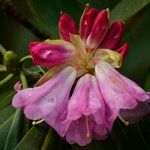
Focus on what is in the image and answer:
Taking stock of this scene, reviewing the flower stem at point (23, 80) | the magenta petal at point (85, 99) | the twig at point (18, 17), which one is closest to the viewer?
the magenta petal at point (85, 99)

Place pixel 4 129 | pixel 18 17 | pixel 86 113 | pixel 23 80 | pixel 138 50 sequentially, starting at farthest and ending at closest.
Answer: pixel 138 50
pixel 18 17
pixel 4 129
pixel 23 80
pixel 86 113

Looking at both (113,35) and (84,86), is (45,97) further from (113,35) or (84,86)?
(113,35)

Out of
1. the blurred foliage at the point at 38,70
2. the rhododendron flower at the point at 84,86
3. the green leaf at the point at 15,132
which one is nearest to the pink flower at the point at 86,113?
the rhododendron flower at the point at 84,86

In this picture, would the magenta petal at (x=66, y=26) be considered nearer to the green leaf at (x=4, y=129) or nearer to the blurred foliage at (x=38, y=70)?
the blurred foliage at (x=38, y=70)

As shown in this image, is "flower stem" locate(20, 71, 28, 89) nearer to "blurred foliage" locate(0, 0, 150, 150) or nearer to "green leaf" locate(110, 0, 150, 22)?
"blurred foliage" locate(0, 0, 150, 150)

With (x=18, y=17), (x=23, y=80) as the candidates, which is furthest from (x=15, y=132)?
(x=18, y=17)

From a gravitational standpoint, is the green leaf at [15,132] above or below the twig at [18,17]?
below

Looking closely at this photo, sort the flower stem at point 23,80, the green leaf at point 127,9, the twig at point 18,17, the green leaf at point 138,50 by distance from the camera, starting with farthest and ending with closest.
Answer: the green leaf at point 138,50
the twig at point 18,17
the green leaf at point 127,9
the flower stem at point 23,80

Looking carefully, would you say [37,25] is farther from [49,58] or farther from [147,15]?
[49,58]
